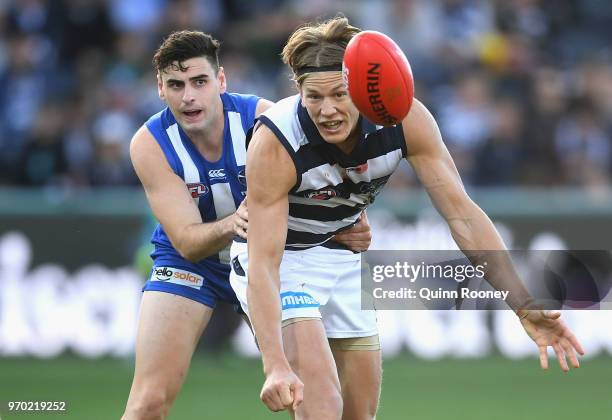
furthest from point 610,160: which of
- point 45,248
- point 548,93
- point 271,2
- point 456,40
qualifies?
point 45,248

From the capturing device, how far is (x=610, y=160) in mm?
13641

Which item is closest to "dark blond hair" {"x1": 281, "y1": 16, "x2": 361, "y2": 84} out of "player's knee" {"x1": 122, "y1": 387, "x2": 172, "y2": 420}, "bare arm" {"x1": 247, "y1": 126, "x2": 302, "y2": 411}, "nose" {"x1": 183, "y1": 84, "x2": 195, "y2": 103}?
"bare arm" {"x1": 247, "y1": 126, "x2": 302, "y2": 411}

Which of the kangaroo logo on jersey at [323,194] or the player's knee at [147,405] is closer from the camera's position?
the kangaroo logo on jersey at [323,194]

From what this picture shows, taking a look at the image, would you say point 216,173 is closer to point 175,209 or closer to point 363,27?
point 175,209

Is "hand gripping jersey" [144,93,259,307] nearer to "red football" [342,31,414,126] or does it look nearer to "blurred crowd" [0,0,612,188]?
"red football" [342,31,414,126]

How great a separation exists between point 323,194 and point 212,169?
3.50 feet

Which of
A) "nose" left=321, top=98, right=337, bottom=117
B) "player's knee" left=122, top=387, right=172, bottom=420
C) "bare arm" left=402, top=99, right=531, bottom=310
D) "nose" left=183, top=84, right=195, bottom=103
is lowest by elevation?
"player's knee" left=122, top=387, right=172, bottom=420

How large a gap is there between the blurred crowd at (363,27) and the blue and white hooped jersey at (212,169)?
617 centimetres

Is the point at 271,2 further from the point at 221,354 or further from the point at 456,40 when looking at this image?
the point at 221,354

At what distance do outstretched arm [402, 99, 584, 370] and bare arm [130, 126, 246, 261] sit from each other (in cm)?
106

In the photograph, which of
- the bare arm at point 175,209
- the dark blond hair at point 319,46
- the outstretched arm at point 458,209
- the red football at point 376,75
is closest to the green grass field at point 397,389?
the bare arm at point 175,209

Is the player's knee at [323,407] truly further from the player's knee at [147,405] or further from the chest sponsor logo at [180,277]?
the chest sponsor logo at [180,277]

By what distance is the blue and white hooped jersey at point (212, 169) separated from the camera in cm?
679

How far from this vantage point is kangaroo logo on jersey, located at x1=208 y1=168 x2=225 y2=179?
22.2ft
